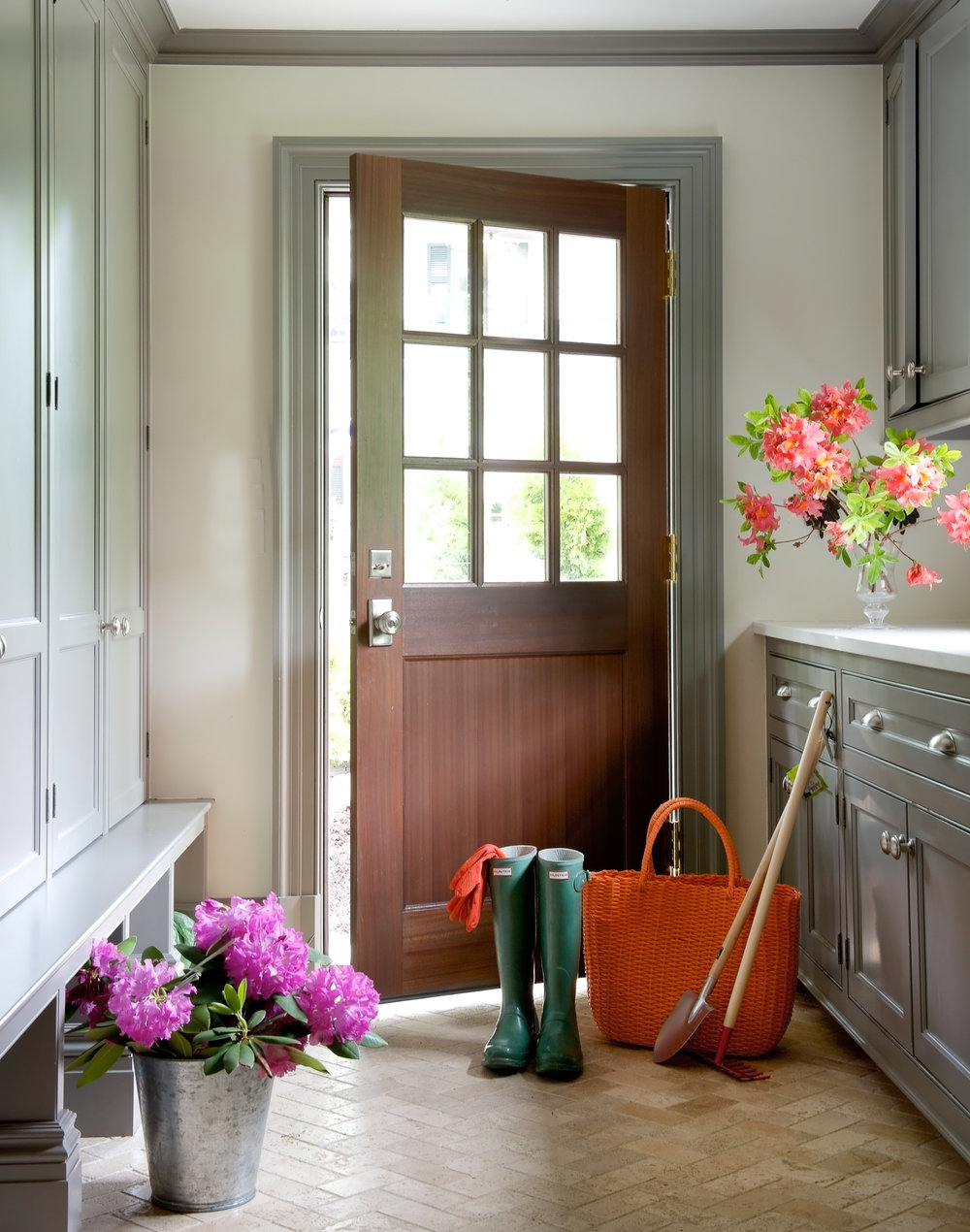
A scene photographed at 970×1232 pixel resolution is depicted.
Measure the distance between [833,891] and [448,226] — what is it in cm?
187

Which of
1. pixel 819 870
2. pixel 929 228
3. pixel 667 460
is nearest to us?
pixel 819 870

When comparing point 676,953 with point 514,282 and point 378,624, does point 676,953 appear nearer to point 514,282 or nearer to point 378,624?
point 378,624

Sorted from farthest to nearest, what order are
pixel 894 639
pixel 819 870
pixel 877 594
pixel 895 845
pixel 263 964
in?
pixel 877 594 → pixel 819 870 → pixel 894 639 → pixel 895 845 → pixel 263 964

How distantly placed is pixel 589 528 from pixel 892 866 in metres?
1.24

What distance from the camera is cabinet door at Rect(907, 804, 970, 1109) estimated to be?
194 cm

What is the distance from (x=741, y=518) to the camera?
128 inches

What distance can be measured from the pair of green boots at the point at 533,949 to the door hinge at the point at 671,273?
156cm

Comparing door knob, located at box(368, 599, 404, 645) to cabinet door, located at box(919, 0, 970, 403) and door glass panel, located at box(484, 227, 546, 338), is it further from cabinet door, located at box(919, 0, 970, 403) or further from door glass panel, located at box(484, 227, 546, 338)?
cabinet door, located at box(919, 0, 970, 403)

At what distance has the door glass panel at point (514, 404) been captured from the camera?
3.00 m

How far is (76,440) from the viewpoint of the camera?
2439 mm

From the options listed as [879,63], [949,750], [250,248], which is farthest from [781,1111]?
[879,63]

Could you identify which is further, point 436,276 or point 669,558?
point 669,558

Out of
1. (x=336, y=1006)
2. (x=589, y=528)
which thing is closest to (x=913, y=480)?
(x=589, y=528)

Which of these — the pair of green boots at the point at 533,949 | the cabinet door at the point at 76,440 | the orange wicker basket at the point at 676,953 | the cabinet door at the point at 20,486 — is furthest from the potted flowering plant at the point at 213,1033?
the orange wicker basket at the point at 676,953
